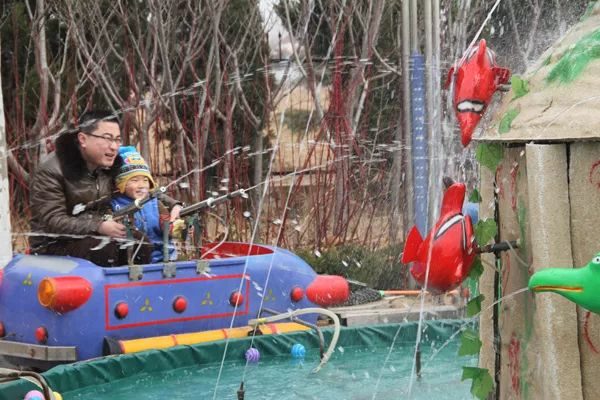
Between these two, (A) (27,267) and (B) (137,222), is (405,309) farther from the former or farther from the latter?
(A) (27,267)

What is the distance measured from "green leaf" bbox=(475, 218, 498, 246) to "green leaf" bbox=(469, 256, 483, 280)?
47 millimetres

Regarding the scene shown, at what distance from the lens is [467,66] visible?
288cm

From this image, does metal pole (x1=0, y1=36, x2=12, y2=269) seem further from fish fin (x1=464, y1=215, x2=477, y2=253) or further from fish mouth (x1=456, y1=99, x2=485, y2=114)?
fish fin (x1=464, y1=215, x2=477, y2=253)

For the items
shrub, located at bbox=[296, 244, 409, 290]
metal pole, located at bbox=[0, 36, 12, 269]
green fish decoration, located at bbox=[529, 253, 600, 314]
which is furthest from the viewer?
shrub, located at bbox=[296, 244, 409, 290]

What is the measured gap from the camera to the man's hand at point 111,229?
17.8ft

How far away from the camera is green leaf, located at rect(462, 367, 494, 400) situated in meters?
2.80

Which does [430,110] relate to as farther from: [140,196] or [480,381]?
[480,381]

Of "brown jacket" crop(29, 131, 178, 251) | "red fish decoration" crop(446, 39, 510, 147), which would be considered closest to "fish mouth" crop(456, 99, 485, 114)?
"red fish decoration" crop(446, 39, 510, 147)

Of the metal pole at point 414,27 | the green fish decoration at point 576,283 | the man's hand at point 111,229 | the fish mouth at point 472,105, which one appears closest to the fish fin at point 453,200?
the fish mouth at point 472,105

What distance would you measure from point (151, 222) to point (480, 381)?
3.46 meters

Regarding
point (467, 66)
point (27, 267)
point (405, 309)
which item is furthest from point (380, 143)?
point (467, 66)

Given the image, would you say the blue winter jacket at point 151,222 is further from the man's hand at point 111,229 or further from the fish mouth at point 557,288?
the fish mouth at point 557,288

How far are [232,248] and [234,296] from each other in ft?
2.53

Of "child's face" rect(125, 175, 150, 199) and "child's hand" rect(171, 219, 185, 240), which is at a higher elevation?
"child's face" rect(125, 175, 150, 199)
